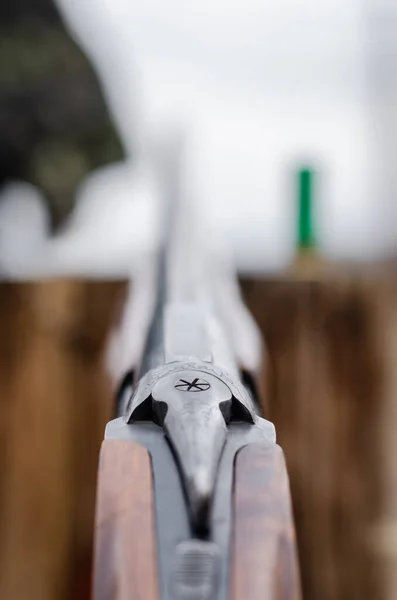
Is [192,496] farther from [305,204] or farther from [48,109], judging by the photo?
[48,109]

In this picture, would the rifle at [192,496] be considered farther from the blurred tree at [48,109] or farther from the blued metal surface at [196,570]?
the blurred tree at [48,109]

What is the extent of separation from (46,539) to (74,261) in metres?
0.30

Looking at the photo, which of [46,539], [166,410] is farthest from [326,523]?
[166,410]

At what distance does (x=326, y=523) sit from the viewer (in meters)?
0.78

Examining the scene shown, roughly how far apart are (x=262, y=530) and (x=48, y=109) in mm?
1025

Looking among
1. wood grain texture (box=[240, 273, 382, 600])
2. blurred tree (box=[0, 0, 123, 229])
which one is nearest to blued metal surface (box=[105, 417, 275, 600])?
wood grain texture (box=[240, 273, 382, 600])

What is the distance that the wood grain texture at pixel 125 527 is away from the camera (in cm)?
24

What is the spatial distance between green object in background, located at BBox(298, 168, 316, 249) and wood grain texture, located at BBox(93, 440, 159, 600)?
67 centimetres

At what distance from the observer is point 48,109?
3.86 ft

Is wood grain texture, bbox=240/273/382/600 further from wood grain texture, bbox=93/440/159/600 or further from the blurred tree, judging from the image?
wood grain texture, bbox=93/440/159/600

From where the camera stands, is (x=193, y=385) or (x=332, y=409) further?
(x=332, y=409)

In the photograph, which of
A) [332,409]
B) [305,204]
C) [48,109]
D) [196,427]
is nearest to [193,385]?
[196,427]

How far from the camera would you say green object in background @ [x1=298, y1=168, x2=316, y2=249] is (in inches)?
36.2

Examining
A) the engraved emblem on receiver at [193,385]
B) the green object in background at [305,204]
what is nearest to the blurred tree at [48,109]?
the green object in background at [305,204]
